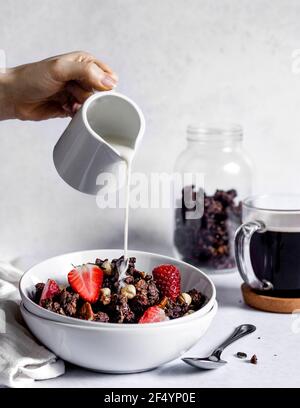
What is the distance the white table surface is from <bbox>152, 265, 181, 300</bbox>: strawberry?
0.32ft

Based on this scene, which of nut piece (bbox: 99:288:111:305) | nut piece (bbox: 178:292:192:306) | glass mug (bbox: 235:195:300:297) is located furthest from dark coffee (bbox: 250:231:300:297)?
nut piece (bbox: 99:288:111:305)

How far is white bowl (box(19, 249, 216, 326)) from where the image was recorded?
1.05 metres

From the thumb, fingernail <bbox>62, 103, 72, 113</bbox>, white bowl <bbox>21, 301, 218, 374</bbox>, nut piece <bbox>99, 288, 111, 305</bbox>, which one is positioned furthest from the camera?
fingernail <bbox>62, 103, 72, 113</bbox>

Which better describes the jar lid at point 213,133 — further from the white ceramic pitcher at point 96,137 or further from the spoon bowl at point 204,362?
the spoon bowl at point 204,362

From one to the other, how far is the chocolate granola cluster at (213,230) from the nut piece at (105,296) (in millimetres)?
456

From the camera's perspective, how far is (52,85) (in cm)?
130

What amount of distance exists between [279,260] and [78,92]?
0.49 m

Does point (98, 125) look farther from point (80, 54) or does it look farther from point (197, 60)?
point (197, 60)

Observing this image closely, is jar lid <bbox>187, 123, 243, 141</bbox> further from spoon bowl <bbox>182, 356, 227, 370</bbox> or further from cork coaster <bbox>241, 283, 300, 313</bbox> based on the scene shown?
spoon bowl <bbox>182, 356, 227, 370</bbox>

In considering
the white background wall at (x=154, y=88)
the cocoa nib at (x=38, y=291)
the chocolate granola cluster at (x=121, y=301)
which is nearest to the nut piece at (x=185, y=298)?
the chocolate granola cluster at (x=121, y=301)

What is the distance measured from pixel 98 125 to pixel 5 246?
2.08 feet

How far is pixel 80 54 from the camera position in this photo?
49.8 inches

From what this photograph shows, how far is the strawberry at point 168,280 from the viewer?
114cm
